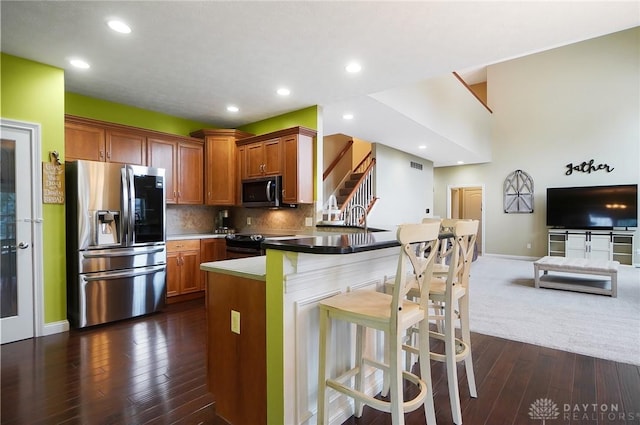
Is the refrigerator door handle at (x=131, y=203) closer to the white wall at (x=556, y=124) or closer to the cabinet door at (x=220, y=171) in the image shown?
the cabinet door at (x=220, y=171)

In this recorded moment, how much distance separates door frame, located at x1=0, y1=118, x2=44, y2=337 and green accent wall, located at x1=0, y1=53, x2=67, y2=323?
0.11 feet

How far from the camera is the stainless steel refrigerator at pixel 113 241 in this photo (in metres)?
3.40

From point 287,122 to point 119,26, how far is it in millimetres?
2572

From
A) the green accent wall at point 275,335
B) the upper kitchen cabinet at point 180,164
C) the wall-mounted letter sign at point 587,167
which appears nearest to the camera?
the green accent wall at point 275,335

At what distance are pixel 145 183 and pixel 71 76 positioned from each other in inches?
52.5

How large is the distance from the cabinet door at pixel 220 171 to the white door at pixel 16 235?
216cm

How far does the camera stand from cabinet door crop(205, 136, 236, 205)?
4996mm

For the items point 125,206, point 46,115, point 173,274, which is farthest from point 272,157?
point 46,115

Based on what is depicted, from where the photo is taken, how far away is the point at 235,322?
183 cm

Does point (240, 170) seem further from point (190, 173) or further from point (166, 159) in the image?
point (166, 159)

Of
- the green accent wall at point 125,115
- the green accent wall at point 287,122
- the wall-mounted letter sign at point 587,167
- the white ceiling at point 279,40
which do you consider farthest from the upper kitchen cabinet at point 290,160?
the wall-mounted letter sign at point 587,167

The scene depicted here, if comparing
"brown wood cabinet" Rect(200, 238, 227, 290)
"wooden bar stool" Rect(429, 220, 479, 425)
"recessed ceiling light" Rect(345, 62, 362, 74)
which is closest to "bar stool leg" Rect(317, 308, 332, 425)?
"wooden bar stool" Rect(429, 220, 479, 425)

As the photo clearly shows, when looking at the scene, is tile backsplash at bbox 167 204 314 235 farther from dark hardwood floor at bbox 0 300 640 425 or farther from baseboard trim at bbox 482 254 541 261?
baseboard trim at bbox 482 254 541 261

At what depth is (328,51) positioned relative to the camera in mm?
2953
